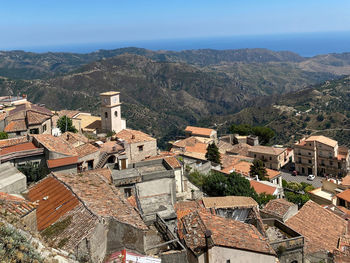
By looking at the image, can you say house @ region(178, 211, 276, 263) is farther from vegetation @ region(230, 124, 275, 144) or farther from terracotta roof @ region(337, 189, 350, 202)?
vegetation @ region(230, 124, 275, 144)

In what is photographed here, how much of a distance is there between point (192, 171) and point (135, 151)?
6.34 metres

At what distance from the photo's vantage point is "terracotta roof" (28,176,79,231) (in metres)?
13.0

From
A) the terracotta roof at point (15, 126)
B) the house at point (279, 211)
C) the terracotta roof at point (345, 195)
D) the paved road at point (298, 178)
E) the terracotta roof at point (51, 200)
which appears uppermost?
the terracotta roof at point (15, 126)

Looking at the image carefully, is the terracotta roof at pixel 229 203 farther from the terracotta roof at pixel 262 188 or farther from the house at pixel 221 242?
the terracotta roof at pixel 262 188

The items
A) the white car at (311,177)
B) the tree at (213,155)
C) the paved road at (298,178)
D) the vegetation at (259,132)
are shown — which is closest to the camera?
the tree at (213,155)

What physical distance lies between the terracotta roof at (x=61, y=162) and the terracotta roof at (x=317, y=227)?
14881 millimetres

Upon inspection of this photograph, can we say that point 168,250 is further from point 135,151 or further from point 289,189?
point 289,189

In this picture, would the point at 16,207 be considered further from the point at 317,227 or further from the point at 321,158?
the point at 321,158

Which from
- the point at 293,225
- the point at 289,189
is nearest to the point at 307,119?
the point at 289,189

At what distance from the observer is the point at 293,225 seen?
874 inches

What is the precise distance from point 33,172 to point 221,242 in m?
13.2

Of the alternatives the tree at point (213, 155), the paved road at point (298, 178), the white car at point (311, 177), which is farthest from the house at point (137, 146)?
the white car at point (311, 177)

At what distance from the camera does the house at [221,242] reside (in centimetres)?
1202

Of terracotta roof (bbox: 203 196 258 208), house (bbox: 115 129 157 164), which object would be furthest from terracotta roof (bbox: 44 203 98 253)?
house (bbox: 115 129 157 164)
